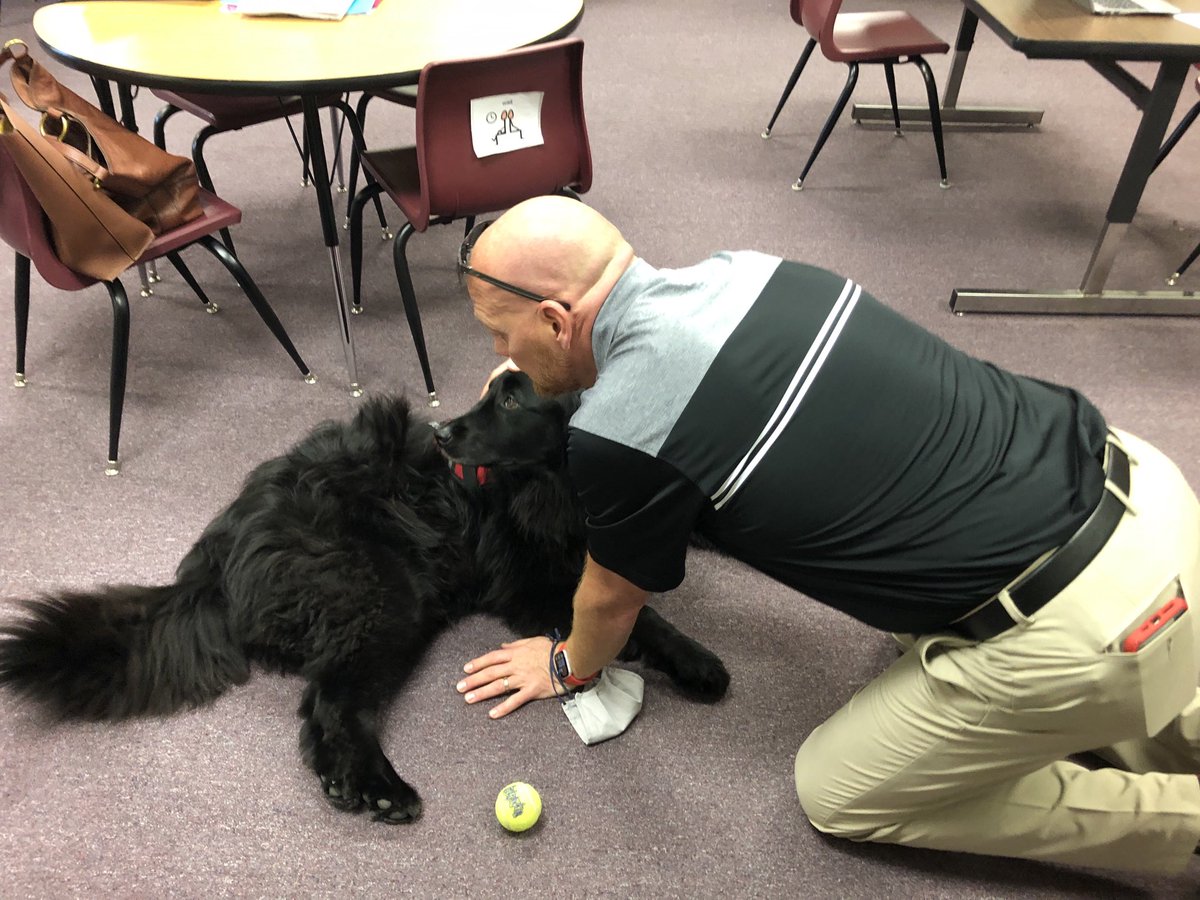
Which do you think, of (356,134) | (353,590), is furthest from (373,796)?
(356,134)

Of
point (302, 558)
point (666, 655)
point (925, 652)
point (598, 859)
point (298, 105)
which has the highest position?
point (298, 105)

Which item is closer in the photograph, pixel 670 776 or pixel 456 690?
pixel 670 776

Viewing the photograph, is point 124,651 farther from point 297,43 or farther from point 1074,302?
point 1074,302

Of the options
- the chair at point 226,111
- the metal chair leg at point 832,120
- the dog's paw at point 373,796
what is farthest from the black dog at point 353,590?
the metal chair leg at point 832,120

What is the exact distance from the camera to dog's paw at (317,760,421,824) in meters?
1.44

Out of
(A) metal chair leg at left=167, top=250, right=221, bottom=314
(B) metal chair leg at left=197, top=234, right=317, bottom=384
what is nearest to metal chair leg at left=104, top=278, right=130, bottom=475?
(B) metal chair leg at left=197, top=234, right=317, bottom=384

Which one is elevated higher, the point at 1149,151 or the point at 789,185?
the point at 1149,151

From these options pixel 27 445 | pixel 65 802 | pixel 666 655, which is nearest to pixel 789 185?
pixel 666 655

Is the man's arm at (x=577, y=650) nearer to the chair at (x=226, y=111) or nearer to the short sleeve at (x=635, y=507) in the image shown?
the short sleeve at (x=635, y=507)

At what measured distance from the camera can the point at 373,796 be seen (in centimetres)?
144

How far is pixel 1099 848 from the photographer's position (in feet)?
4.27

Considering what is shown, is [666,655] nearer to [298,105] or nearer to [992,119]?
[298,105]

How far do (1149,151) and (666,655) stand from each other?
2269 mm

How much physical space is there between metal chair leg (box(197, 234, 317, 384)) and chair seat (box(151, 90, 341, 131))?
0.57 meters
